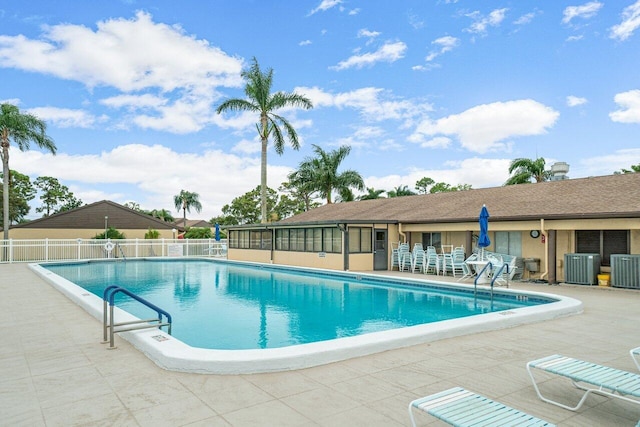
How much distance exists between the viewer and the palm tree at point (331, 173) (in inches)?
1293

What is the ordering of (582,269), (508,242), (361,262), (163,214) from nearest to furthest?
(582,269) < (508,242) < (361,262) < (163,214)

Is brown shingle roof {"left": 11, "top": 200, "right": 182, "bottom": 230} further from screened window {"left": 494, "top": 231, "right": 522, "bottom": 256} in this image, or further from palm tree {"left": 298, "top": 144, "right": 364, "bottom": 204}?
screened window {"left": 494, "top": 231, "right": 522, "bottom": 256}

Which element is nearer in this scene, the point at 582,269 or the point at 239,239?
the point at 582,269

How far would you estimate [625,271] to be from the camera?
11453mm

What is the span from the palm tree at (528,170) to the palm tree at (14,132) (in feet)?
103

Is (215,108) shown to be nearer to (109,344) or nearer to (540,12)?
(540,12)

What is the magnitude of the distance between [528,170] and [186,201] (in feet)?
141

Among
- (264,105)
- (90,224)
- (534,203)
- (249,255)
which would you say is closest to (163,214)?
(90,224)

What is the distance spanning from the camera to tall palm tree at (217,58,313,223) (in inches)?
979

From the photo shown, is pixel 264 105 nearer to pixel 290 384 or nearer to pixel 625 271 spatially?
pixel 625 271

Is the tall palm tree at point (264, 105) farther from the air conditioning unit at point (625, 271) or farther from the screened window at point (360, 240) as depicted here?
the air conditioning unit at point (625, 271)

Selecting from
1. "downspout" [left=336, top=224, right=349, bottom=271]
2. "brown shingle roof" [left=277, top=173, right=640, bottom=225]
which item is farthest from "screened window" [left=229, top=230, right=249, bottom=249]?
"downspout" [left=336, top=224, right=349, bottom=271]

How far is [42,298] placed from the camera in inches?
400

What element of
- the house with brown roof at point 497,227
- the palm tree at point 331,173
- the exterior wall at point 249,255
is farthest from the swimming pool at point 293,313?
the palm tree at point 331,173
